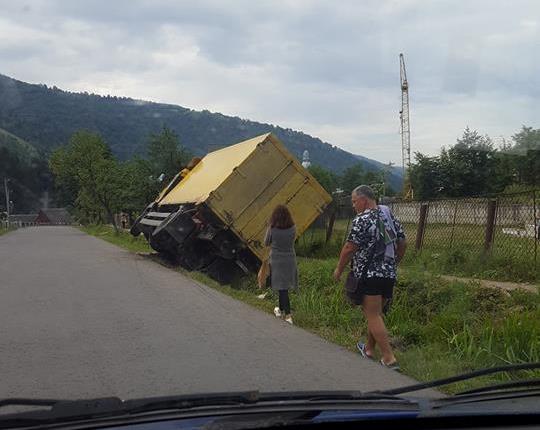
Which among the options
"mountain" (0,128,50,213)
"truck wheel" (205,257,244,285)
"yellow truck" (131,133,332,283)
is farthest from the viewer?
"mountain" (0,128,50,213)

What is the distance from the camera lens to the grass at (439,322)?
7062 millimetres

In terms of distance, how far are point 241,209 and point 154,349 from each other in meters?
7.37

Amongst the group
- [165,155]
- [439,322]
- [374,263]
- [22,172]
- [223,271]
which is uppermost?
[165,155]

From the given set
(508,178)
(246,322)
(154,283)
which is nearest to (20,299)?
(154,283)

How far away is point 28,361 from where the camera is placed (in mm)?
7160

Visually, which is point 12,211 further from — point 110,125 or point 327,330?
point 327,330

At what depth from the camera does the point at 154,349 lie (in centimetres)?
773

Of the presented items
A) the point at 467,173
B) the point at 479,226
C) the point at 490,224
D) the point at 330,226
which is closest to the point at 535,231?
the point at 490,224

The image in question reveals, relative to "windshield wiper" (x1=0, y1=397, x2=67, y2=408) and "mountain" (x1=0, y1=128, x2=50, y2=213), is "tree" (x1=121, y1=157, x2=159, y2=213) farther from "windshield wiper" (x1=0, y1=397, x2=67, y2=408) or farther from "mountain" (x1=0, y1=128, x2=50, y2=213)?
"mountain" (x1=0, y1=128, x2=50, y2=213)

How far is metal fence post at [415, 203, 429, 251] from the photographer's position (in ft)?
46.7

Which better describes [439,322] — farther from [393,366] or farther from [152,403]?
[152,403]

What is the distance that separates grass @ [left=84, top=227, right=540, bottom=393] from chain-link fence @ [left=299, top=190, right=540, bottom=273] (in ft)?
4.68

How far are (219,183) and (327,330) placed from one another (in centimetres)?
640

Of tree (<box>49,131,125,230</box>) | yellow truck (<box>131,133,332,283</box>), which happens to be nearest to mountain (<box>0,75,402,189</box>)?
tree (<box>49,131,125,230</box>)
